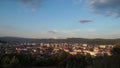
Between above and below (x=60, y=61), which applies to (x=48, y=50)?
above

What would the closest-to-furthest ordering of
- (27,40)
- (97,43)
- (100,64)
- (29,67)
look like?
1. (100,64)
2. (29,67)
3. (97,43)
4. (27,40)

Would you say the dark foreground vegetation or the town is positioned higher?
the town

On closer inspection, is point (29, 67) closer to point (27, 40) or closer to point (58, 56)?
point (58, 56)

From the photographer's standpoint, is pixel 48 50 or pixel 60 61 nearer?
pixel 60 61

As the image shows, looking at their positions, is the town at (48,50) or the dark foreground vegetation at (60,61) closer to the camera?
the dark foreground vegetation at (60,61)

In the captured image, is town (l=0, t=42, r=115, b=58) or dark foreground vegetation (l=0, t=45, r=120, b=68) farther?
town (l=0, t=42, r=115, b=58)

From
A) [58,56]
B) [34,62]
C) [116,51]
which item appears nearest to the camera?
[34,62]

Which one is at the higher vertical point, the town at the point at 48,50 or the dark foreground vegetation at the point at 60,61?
the town at the point at 48,50

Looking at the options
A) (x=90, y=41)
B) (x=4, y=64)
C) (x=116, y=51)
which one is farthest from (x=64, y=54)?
(x=90, y=41)
